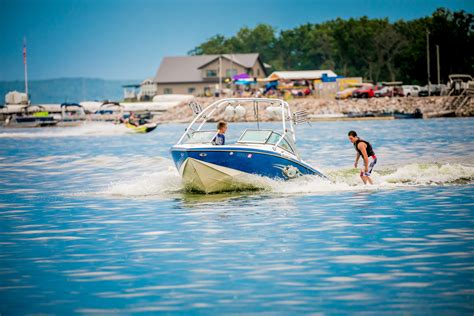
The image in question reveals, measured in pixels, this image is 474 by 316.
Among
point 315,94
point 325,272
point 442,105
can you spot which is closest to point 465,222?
point 325,272

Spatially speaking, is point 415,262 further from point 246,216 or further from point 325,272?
point 246,216

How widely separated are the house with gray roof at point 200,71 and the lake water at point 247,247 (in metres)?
136

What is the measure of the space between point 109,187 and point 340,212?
A: 452 inches

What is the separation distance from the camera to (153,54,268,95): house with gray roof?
548ft

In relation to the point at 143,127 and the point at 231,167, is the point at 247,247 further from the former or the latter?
the point at 143,127

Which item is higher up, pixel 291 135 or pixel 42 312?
pixel 291 135

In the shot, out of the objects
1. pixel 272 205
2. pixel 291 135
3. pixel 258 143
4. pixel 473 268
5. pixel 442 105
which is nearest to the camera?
pixel 473 268

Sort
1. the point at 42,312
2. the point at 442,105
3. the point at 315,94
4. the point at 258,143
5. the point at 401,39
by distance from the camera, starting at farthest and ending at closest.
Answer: the point at 401,39 → the point at 315,94 → the point at 442,105 → the point at 258,143 → the point at 42,312

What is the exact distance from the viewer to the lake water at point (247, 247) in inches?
520

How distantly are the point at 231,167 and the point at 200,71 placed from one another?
146 metres

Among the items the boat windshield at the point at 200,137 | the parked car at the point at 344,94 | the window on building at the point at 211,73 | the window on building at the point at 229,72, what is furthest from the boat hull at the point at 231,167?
the window on building at the point at 211,73

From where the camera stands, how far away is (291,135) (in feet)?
96.8

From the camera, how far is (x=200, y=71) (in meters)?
171

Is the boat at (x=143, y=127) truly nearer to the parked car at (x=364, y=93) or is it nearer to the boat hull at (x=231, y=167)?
the parked car at (x=364, y=93)
